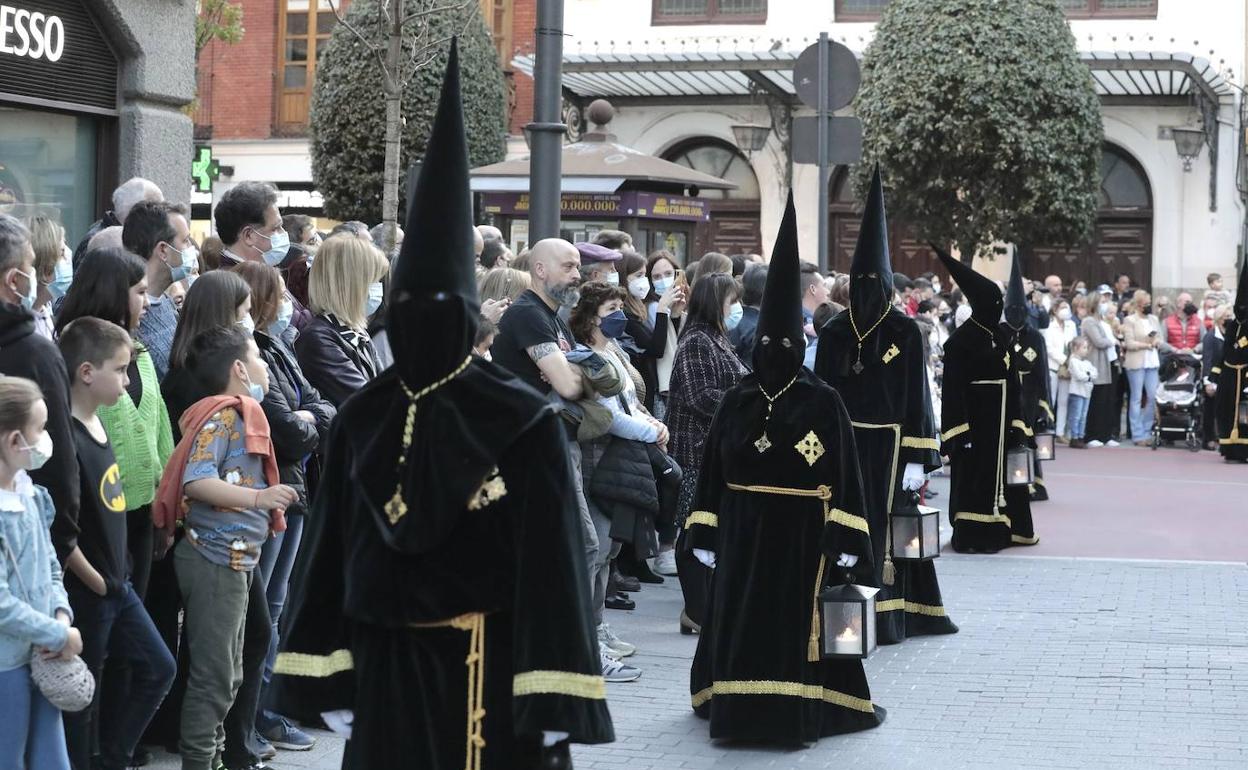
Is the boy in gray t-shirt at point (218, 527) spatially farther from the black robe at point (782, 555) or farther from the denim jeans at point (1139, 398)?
the denim jeans at point (1139, 398)

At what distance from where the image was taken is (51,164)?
37.1ft

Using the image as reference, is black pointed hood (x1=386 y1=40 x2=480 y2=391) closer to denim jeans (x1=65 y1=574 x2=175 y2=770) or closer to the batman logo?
the batman logo

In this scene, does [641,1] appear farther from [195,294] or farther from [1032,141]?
[195,294]

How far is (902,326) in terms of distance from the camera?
10031 mm

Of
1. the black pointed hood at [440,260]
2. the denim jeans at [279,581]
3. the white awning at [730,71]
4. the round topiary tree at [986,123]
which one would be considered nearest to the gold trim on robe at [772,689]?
the denim jeans at [279,581]

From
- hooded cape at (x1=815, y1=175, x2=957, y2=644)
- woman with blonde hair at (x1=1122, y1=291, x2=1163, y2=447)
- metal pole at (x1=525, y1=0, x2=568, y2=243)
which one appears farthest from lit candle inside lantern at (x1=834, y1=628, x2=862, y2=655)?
woman with blonde hair at (x1=1122, y1=291, x2=1163, y2=447)

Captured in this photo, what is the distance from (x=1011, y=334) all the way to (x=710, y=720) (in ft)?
21.3

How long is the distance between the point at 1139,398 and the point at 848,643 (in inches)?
679

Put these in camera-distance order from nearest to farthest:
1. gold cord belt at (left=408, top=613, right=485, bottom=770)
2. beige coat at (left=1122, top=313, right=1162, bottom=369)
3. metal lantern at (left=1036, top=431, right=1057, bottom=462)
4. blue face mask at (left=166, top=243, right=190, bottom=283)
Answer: gold cord belt at (left=408, top=613, right=485, bottom=770) < blue face mask at (left=166, top=243, right=190, bottom=283) < metal lantern at (left=1036, top=431, right=1057, bottom=462) < beige coat at (left=1122, top=313, right=1162, bottom=369)

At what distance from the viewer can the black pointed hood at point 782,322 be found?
7.60 meters

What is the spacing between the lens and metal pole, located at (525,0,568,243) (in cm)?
945

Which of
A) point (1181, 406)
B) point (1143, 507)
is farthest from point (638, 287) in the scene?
point (1181, 406)

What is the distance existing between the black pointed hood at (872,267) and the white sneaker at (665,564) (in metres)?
2.79

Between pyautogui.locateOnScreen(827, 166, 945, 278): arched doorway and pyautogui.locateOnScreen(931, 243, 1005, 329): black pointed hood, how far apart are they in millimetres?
17967
